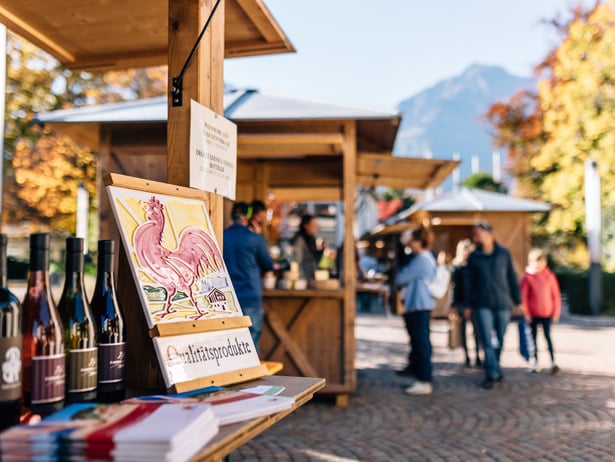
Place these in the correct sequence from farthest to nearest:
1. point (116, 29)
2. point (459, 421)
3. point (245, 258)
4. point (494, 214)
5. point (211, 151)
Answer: point (494, 214) → point (459, 421) → point (245, 258) → point (116, 29) → point (211, 151)

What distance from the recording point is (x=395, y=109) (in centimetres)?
715

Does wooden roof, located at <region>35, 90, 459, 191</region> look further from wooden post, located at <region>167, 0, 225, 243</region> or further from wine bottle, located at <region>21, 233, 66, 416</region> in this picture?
wine bottle, located at <region>21, 233, 66, 416</region>

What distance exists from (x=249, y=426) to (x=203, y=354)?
0.52 metres

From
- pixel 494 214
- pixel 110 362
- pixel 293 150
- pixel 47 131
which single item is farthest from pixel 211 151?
pixel 494 214

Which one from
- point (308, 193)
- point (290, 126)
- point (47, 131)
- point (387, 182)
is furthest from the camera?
point (47, 131)

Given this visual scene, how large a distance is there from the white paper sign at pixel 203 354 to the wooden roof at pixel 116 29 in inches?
65.4

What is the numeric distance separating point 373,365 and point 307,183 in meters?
3.04

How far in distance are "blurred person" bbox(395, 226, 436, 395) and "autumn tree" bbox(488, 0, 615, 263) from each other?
14.5m

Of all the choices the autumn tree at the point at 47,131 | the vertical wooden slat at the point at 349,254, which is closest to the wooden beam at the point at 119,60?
the vertical wooden slat at the point at 349,254

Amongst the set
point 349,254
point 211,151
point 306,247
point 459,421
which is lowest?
point 459,421

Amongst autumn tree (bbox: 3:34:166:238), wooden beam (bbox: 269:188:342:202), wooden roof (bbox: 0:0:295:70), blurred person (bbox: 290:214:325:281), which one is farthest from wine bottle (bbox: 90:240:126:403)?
autumn tree (bbox: 3:34:166:238)

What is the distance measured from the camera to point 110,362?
2.02m

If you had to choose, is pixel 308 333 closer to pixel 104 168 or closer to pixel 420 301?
pixel 420 301

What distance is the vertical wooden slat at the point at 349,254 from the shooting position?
7.33m
